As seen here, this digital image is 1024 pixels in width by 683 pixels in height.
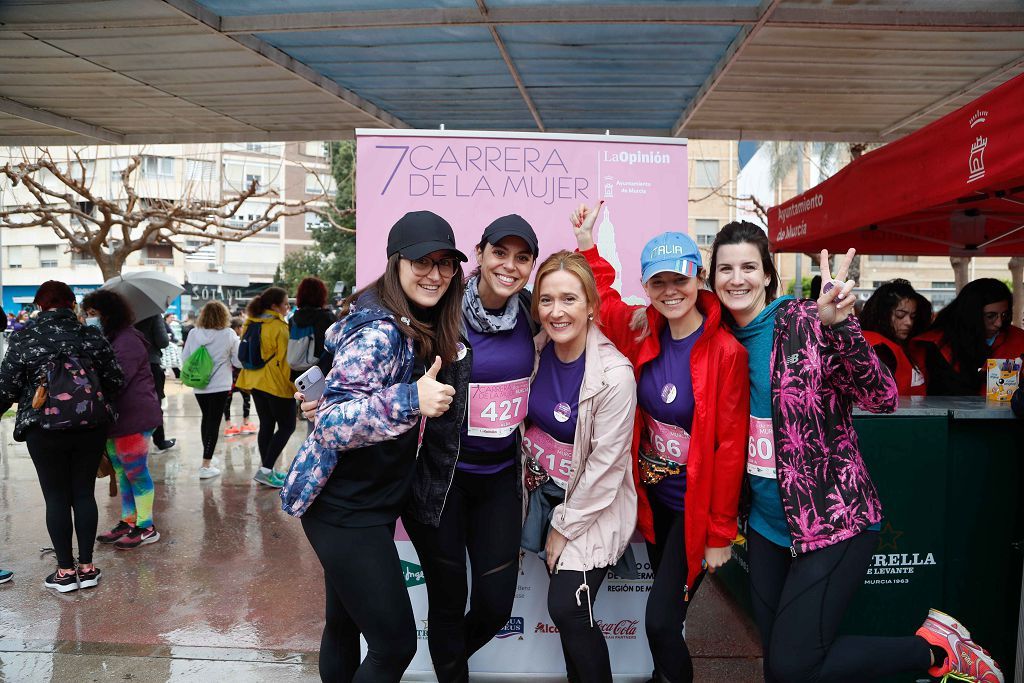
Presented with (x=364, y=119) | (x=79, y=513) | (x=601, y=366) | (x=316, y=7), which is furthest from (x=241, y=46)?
(x=601, y=366)

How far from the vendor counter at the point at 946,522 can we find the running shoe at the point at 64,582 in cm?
436

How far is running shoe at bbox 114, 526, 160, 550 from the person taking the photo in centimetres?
497

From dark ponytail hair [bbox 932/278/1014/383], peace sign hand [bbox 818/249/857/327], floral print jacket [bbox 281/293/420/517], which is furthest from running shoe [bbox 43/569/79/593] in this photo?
dark ponytail hair [bbox 932/278/1014/383]

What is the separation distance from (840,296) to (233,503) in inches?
216

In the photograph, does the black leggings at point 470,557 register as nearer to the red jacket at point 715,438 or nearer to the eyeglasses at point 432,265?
the red jacket at point 715,438

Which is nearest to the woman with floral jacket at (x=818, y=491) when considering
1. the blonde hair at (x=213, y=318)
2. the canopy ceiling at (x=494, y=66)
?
Result: the canopy ceiling at (x=494, y=66)

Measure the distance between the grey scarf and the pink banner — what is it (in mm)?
718

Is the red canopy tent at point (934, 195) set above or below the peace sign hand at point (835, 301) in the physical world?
above

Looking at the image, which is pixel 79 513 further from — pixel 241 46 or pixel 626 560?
pixel 626 560

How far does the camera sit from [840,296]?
2.28m

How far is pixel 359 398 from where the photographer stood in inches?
85.0

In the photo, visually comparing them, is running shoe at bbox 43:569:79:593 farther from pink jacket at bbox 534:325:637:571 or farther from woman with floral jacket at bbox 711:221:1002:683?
woman with floral jacket at bbox 711:221:1002:683

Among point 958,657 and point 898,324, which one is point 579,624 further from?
point 898,324

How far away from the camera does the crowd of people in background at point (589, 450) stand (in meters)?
2.28
